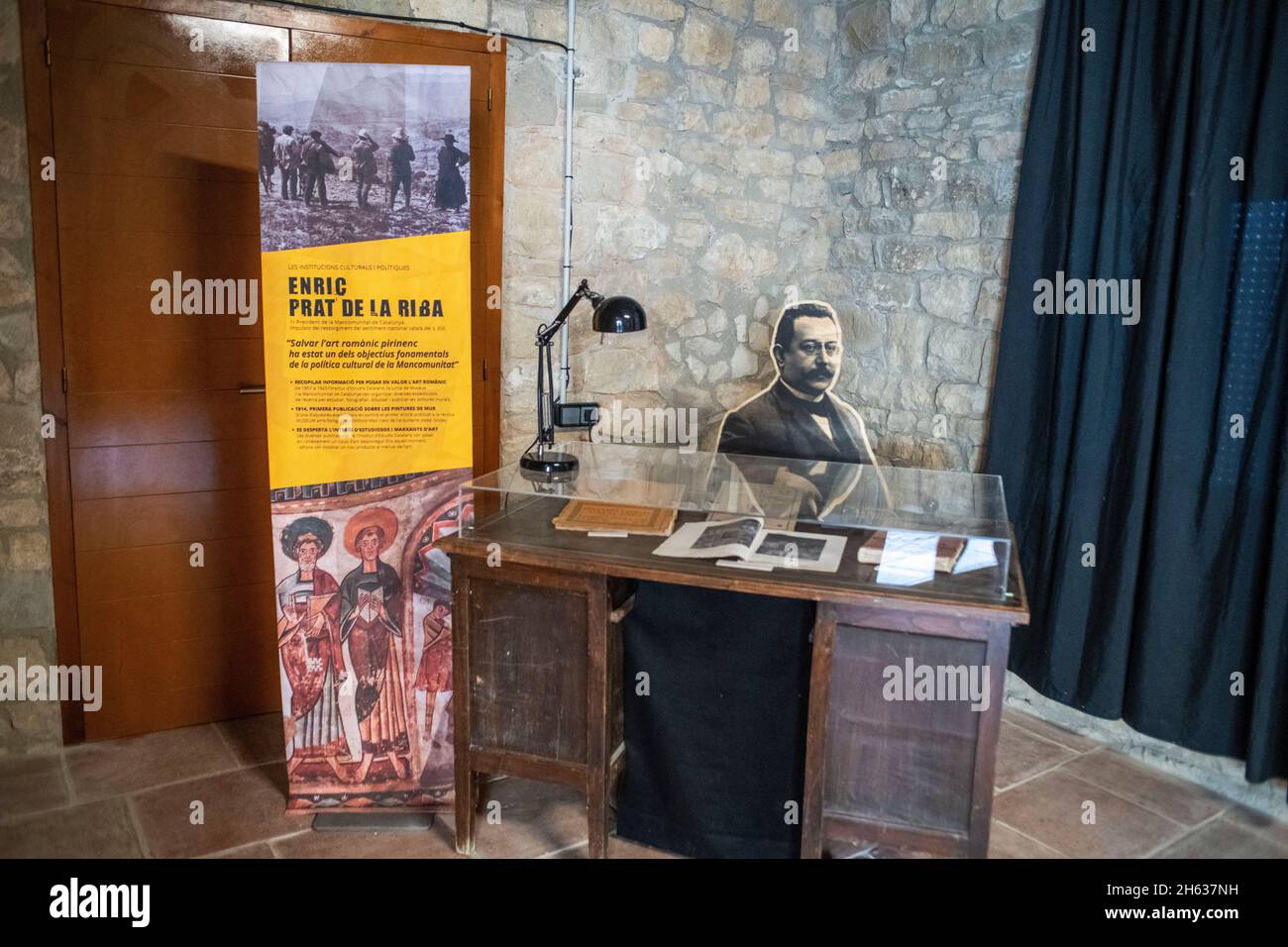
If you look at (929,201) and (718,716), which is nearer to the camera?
(718,716)

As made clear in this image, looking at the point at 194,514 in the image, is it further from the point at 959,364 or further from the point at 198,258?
the point at 959,364

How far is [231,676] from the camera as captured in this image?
3.69m

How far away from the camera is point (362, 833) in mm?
2984

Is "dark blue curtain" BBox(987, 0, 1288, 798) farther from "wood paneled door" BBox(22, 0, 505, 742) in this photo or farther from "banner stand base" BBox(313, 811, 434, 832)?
"banner stand base" BBox(313, 811, 434, 832)

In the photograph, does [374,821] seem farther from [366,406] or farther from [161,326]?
[161,326]

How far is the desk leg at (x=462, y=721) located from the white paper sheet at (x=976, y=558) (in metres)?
1.28

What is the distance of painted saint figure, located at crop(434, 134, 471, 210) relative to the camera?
111 inches

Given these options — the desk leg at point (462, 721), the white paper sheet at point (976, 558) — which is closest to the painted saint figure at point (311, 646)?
the desk leg at point (462, 721)

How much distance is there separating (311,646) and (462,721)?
56 centimetres

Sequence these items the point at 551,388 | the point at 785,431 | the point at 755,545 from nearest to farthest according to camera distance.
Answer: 1. the point at 755,545
2. the point at 551,388
3. the point at 785,431

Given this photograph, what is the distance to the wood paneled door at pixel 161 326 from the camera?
3182 millimetres

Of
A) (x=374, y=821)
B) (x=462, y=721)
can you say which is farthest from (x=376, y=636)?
(x=374, y=821)
